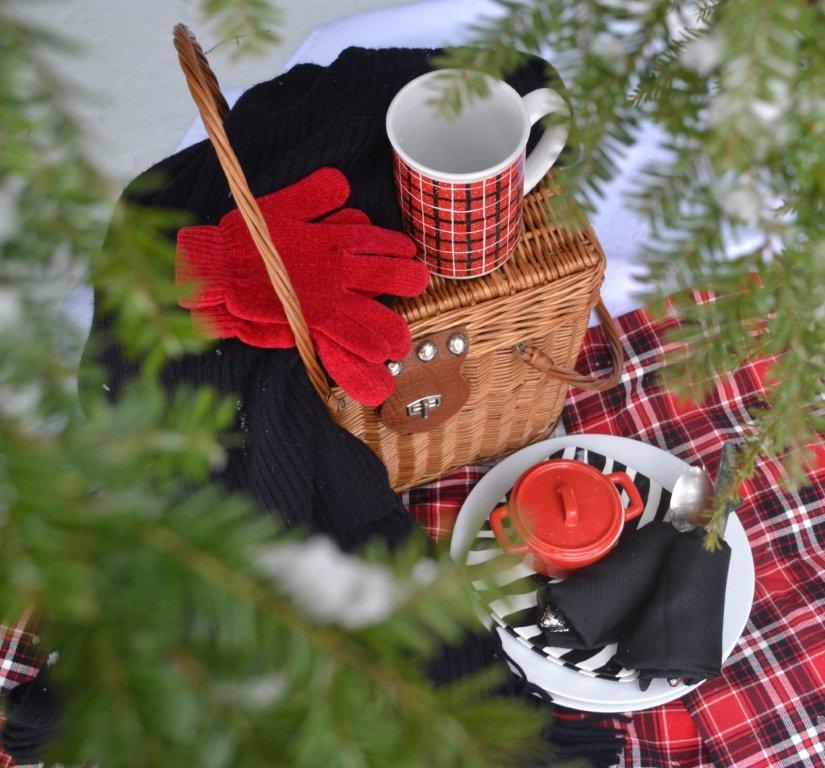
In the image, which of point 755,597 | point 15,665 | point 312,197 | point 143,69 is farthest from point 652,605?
point 143,69

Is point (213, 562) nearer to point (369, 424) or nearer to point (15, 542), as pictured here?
point (15, 542)

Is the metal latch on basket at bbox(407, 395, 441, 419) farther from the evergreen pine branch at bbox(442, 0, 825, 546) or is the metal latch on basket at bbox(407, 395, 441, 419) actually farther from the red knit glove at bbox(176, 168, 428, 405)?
the evergreen pine branch at bbox(442, 0, 825, 546)

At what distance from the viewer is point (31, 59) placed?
151 mm

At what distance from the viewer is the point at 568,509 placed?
62 cm

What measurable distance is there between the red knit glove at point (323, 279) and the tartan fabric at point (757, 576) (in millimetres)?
146

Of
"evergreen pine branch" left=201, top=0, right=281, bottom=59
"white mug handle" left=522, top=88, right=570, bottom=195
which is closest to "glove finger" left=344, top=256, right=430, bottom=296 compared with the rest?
"white mug handle" left=522, top=88, right=570, bottom=195

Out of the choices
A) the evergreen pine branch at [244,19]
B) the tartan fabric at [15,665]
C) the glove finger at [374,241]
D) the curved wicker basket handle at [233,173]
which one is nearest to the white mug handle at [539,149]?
the glove finger at [374,241]

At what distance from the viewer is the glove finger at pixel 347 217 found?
59 centimetres

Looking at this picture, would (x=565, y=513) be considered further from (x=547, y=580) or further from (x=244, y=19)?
(x=244, y=19)

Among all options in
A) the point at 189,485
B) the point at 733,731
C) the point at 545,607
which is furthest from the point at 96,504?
the point at 733,731

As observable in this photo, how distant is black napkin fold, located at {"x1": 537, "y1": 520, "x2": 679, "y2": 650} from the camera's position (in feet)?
1.99

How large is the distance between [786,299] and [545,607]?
16.2 inches

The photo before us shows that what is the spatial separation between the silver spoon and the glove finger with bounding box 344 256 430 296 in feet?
0.96

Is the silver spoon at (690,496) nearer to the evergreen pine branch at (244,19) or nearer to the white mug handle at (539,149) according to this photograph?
the white mug handle at (539,149)
